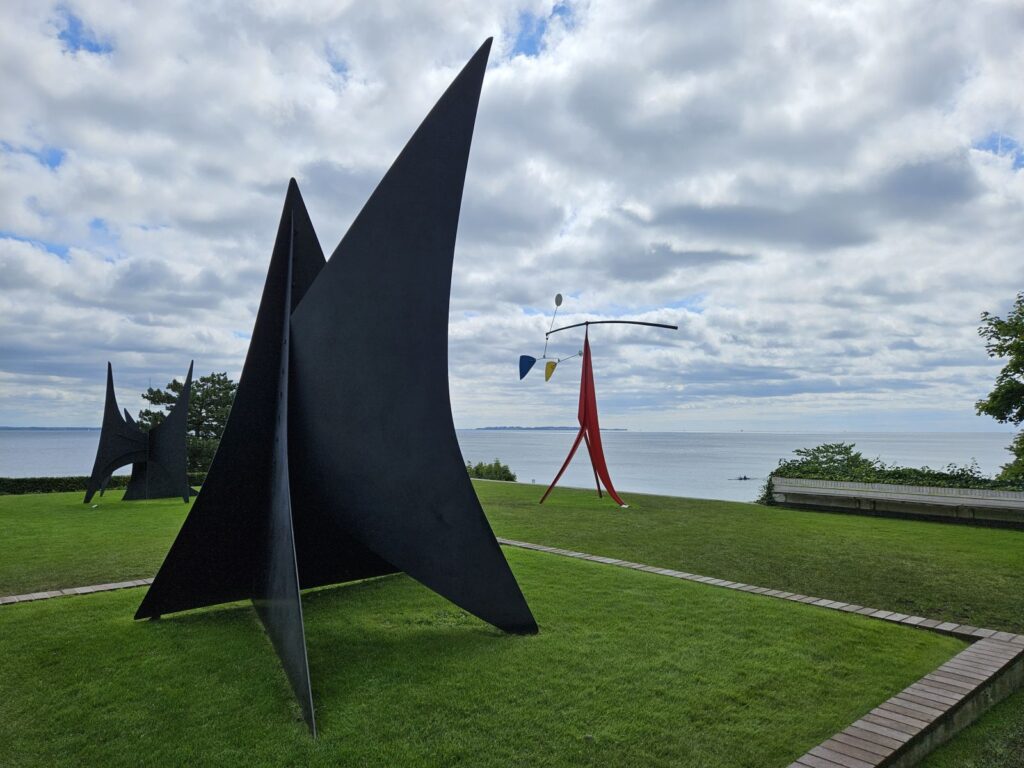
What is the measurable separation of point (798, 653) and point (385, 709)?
301 centimetres

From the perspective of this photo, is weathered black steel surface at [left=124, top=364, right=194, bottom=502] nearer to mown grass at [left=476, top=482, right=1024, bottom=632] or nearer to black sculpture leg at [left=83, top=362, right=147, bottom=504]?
black sculpture leg at [left=83, top=362, right=147, bottom=504]

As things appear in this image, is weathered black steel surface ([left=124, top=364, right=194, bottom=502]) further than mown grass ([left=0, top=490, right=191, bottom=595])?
Yes

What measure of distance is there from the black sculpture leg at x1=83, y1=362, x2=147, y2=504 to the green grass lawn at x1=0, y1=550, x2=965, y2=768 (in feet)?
31.7

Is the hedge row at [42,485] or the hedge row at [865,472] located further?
the hedge row at [42,485]

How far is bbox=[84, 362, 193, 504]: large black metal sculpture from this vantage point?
571 inches

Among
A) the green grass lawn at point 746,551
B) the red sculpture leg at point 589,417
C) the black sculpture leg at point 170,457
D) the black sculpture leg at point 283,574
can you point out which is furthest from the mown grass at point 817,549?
the black sculpture leg at point 170,457

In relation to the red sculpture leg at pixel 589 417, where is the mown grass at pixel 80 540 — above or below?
below

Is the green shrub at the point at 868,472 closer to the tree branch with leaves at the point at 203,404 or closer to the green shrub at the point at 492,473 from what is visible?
the green shrub at the point at 492,473

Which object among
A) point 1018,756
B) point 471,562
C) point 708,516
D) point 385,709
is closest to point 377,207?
point 471,562

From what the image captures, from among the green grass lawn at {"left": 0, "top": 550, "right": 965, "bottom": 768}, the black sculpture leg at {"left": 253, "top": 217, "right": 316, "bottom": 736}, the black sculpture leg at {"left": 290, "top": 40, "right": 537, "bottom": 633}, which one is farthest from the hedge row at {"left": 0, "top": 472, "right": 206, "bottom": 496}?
the black sculpture leg at {"left": 290, "top": 40, "right": 537, "bottom": 633}

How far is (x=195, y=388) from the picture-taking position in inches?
1003

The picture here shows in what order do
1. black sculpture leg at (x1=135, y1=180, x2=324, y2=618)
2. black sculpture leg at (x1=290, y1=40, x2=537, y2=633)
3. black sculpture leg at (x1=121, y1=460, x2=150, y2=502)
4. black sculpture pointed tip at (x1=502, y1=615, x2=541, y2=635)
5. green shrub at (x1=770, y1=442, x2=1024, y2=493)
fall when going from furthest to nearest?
black sculpture leg at (x1=121, y1=460, x2=150, y2=502) → green shrub at (x1=770, y1=442, x2=1024, y2=493) → black sculpture leg at (x1=135, y1=180, x2=324, y2=618) → black sculpture pointed tip at (x1=502, y1=615, x2=541, y2=635) → black sculpture leg at (x1=290, y1=40, x2=537, y2=633)

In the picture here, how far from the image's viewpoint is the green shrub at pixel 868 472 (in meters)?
13.6

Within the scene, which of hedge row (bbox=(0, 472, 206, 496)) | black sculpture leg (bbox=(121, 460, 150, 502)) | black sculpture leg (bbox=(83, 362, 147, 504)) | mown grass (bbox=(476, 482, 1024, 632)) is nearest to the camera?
mown grass (bbox=(476, 482, 1024, 632))
